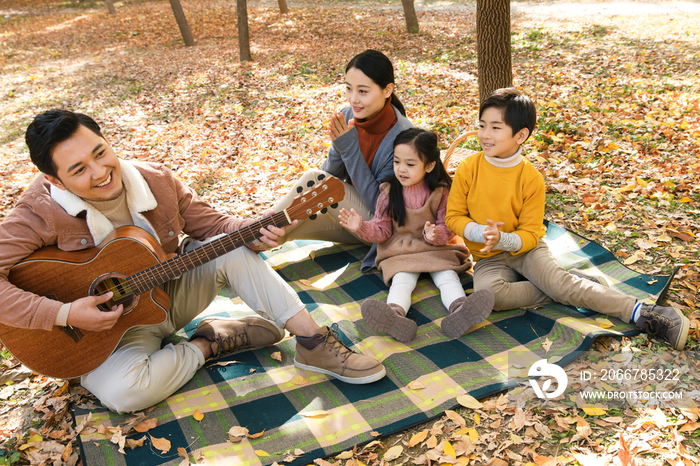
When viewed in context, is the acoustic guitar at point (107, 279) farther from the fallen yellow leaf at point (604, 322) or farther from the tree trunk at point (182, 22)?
the tree trunk at point (182, 22)

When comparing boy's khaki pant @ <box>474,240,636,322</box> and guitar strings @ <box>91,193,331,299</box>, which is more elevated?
guitar strings @ <box>91,193,331,299</box>

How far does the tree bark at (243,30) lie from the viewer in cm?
1147

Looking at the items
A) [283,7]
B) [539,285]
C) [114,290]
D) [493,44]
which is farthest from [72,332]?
[283,7]

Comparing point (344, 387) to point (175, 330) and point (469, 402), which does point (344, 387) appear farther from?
point (175, 330)

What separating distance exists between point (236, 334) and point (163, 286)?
0.56 meters

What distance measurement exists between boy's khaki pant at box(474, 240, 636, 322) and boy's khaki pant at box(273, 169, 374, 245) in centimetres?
109

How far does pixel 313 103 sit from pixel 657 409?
7491 mm

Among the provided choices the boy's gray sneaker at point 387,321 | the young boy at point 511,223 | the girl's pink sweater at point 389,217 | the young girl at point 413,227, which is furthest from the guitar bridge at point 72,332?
the young boy at point 511,223

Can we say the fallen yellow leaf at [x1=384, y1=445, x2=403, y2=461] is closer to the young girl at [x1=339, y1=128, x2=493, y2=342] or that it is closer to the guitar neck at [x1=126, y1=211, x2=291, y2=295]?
the young girl at [x1=339, y1=128, x2=493, y2=342]

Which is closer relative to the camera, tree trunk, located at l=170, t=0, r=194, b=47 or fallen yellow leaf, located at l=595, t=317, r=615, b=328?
fallen yellow leaf, located at l=595, t=317, r=615, b=328

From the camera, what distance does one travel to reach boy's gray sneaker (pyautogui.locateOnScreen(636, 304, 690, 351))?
2.74 m

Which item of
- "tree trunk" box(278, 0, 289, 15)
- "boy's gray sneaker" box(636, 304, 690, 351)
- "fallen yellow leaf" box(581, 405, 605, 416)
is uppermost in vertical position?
"tree trunk" box(278, 0, 289, 15)

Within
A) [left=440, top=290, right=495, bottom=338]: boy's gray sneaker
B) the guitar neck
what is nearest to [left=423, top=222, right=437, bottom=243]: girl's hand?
[left=440, top=290, right=495, bottom=338]: boy's gray sneaker

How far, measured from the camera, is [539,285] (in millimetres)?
3238
